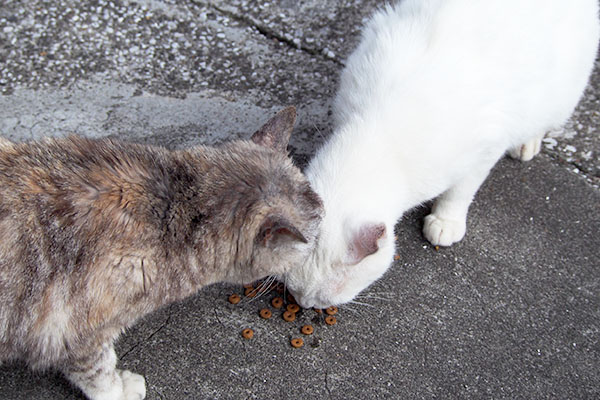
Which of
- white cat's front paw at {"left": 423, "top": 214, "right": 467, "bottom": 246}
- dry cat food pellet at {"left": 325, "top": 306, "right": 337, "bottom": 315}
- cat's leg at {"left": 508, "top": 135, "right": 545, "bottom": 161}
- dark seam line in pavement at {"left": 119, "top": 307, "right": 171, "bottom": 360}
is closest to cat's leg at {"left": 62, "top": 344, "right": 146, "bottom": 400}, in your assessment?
dark seam line in pavement at {"left": 119, "top": 307, "right": 171, "bottom": 360}

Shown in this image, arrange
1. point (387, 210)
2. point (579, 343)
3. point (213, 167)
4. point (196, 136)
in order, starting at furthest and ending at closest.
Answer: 1. point (196, 136)
2. point (579, 343)
3. point (387, 210)
4. point (213, 167)

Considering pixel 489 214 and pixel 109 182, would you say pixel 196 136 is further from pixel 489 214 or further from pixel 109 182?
pixel 489 214

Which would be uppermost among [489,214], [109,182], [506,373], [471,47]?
[471,47]

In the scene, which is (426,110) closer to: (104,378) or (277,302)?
(277,302)

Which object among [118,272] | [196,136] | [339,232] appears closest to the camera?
[118,272]

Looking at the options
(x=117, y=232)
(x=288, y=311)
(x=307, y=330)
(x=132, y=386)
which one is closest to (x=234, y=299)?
(x=288, y=311)

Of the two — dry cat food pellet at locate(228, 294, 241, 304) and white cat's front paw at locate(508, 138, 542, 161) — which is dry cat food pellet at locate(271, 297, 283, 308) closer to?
dry cat food pellet at locate(228, 294, 241, 304)

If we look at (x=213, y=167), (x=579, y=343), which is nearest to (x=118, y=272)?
(x=213, y=167)
